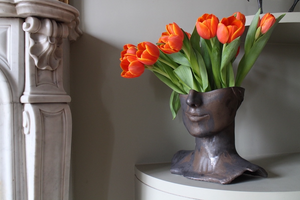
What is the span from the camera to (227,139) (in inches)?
26.7

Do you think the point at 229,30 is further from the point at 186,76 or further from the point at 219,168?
the point at 219,168

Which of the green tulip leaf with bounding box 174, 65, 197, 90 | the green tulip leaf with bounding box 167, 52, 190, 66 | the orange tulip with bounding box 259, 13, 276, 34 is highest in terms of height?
the orange tulip with bounding box 259, 13, 276, 34

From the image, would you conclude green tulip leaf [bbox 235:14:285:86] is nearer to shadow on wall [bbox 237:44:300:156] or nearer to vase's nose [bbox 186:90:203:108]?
vase's nose [bbox 186:90:203:108]

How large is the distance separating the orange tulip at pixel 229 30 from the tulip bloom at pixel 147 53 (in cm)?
15

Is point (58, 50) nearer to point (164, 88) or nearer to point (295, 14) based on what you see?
point (164, 88)

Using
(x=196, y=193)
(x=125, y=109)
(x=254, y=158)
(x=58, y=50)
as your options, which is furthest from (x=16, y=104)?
(x=254, y=158)

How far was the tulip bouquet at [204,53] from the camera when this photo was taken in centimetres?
60

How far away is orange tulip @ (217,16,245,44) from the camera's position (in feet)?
1.89

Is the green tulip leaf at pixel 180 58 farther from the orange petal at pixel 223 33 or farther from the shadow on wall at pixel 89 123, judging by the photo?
the shadow on wall at pixel 89 123

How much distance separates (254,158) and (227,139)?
31 centimetres

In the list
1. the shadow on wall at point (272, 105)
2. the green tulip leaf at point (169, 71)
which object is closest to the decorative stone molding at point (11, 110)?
the green tulip leaf at point (169, 71)

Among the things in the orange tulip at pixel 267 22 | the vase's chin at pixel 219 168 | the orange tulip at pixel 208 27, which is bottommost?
the vase's chin at pixel 219 168

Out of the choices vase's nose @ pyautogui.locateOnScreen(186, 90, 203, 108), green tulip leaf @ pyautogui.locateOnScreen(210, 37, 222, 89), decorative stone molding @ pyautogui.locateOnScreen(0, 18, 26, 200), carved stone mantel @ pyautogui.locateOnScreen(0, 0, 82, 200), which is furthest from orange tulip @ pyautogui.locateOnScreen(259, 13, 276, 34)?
decorative stone molding @ pyautogui.locateOnScreen(0, 18, 26, 200)

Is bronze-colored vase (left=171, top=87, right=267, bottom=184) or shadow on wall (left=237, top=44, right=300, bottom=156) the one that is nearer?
bronze-colored vase (left=171, top=87, right=267, bottom=184)
